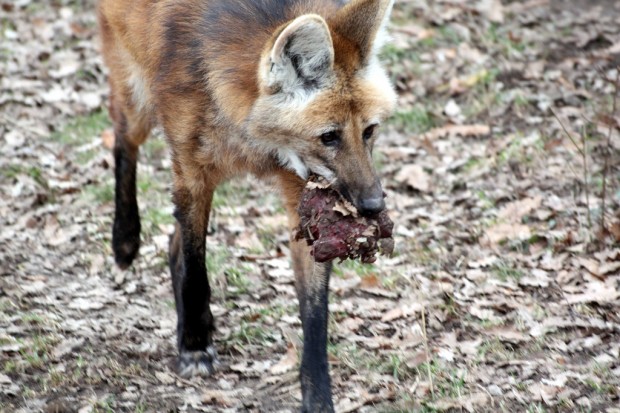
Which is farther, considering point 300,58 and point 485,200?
point 485,200

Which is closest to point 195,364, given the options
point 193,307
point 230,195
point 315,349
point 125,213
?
point 193,307

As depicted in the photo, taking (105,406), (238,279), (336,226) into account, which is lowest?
(238,279)

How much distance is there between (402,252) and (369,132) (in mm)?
2013

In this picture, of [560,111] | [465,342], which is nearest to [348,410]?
[465,342]

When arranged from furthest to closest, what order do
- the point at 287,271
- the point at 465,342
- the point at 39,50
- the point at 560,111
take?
the point at 39,50, the point at 560,111, the point at 287,271, the point at 465,342

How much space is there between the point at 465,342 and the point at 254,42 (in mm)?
1989

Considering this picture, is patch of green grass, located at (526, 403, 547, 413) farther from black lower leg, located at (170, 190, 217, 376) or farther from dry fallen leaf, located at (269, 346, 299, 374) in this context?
black lower leg, located at (170, 190, 217, 376)

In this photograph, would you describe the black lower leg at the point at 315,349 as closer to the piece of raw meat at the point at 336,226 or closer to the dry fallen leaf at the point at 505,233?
the piece of raw meat at the point at 336,226

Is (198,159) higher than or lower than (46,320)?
higher

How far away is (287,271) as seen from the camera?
18.1ft

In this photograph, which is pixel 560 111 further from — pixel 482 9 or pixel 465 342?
pixel 465 342

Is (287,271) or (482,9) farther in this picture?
(482,9)

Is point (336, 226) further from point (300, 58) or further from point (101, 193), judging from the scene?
point (101, 193)

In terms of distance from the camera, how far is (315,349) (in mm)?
3969
